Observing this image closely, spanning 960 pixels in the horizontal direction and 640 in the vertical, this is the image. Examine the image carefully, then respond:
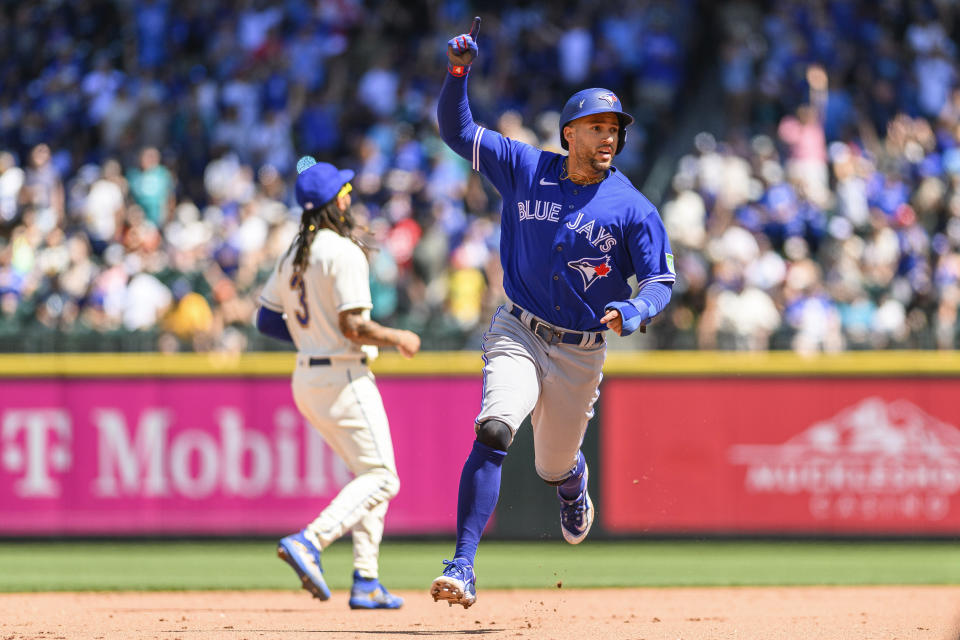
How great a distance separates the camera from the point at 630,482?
1263 centimetres

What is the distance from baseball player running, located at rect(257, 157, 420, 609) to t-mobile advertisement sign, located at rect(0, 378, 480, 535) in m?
4.35

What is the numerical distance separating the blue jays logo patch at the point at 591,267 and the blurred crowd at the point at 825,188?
18.8 ft

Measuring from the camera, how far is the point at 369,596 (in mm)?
8250

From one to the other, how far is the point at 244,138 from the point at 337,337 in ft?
27.6

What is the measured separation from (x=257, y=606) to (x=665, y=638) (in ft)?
8.59

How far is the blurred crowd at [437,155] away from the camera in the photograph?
1322 cm

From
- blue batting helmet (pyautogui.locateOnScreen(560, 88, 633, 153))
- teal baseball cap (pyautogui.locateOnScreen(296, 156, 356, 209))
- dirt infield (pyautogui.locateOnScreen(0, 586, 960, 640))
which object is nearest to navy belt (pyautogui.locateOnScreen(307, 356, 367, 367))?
teal baseball cap (pyautogui.locateOnScreen(296, 156, 356, 209))

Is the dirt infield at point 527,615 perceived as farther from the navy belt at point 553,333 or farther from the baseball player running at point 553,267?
the navy belt at point 553,333

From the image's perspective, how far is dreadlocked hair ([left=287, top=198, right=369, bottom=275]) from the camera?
8.00m

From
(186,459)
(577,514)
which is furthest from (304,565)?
(186,459)

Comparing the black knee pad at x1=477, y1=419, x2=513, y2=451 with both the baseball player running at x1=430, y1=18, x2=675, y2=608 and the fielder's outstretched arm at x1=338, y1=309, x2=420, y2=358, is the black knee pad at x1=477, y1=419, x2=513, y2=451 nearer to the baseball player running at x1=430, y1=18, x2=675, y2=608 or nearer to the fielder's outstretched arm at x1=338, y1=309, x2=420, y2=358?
the baseball player running at x1=430, y1=18, x2=675, y2=608

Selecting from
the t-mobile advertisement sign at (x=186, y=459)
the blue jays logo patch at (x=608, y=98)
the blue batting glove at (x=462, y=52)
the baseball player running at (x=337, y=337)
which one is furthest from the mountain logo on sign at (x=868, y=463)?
the blue batting glove at (x=462, y=52)

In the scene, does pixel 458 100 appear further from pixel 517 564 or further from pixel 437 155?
pixel 437 155

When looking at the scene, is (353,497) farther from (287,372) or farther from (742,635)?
(287,372)
